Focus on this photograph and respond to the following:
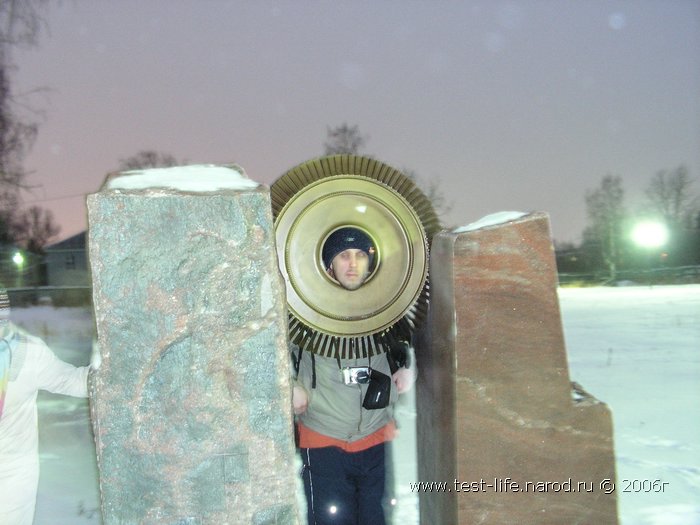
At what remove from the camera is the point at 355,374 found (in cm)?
224

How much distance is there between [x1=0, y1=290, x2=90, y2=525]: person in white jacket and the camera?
91.7 inches

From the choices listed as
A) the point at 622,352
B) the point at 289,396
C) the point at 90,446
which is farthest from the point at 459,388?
the point at 622,352

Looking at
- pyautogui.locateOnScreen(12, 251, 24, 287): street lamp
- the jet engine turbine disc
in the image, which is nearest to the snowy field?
the jet engine turbine disc

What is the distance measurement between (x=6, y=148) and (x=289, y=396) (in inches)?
339

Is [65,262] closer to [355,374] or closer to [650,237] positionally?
[650,237]

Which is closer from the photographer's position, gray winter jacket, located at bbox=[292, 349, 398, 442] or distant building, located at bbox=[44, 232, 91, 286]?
gray winter jacket, located at bbox=[292, 349, 398, 442]

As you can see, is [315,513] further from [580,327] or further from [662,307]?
[662,307]

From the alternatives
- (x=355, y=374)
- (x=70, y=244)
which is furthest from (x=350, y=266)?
(x=70, y=244)

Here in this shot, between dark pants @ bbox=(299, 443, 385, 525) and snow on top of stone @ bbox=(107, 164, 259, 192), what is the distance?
118cm

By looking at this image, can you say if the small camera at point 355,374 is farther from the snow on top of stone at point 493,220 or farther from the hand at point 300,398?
the snow on top of stone at point 493,220

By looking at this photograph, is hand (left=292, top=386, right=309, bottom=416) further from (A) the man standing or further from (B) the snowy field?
(B) the snowy field

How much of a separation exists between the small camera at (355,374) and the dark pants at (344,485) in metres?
0.32

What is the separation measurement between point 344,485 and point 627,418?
12.6 ft

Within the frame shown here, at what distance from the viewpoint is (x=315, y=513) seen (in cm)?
238
